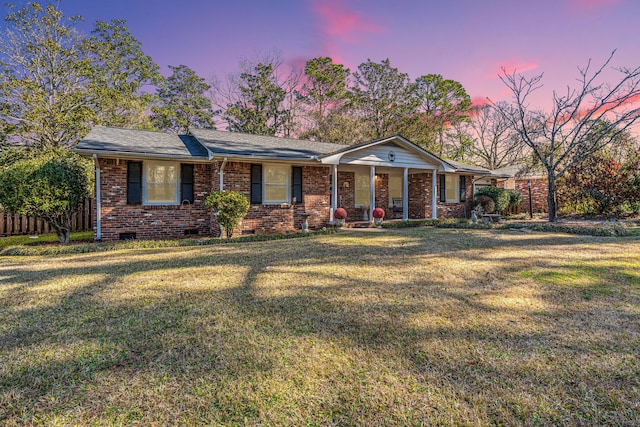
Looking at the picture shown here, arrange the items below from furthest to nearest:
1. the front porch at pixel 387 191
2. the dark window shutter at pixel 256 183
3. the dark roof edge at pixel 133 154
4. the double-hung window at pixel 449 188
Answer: the double-hung window at pixel 449 188 → the front porch at pixel 387 191 → the dark window shutter at pixel 256 183 → the dark roof edge at pixel 133 154

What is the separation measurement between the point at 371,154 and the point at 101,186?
9.69 m

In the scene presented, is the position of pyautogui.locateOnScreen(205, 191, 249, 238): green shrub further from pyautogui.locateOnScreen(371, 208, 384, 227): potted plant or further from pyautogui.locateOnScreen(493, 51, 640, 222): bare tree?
pyautogui.locateOnScreen(493, 51, 640, 222): bare tree

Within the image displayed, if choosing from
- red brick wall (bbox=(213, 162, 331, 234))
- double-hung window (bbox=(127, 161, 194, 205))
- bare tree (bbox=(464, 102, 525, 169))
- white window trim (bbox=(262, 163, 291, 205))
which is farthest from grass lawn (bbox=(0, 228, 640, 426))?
bare tree (bbox=(464, 102, 525, 169))

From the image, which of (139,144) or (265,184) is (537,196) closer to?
(265,184)

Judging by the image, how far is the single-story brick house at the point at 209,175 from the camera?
31.3 ft

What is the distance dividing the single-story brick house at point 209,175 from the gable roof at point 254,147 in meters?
0.03

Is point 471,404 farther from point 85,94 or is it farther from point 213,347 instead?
point 85,94

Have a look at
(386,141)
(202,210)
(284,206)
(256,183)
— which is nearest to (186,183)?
(202,210)

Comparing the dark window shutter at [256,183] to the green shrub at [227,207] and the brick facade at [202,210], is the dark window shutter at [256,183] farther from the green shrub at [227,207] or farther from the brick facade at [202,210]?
the green shrub at [227,207]

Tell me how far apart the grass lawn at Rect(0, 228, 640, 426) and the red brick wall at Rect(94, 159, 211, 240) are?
158 inches

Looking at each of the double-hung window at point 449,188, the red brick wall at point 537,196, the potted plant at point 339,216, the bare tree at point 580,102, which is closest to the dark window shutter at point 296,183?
the potted plant at point 339,216

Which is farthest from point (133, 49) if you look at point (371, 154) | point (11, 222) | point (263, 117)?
point (371, 154)

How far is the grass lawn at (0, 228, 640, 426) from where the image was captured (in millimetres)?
2014

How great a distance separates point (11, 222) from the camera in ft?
37.1
